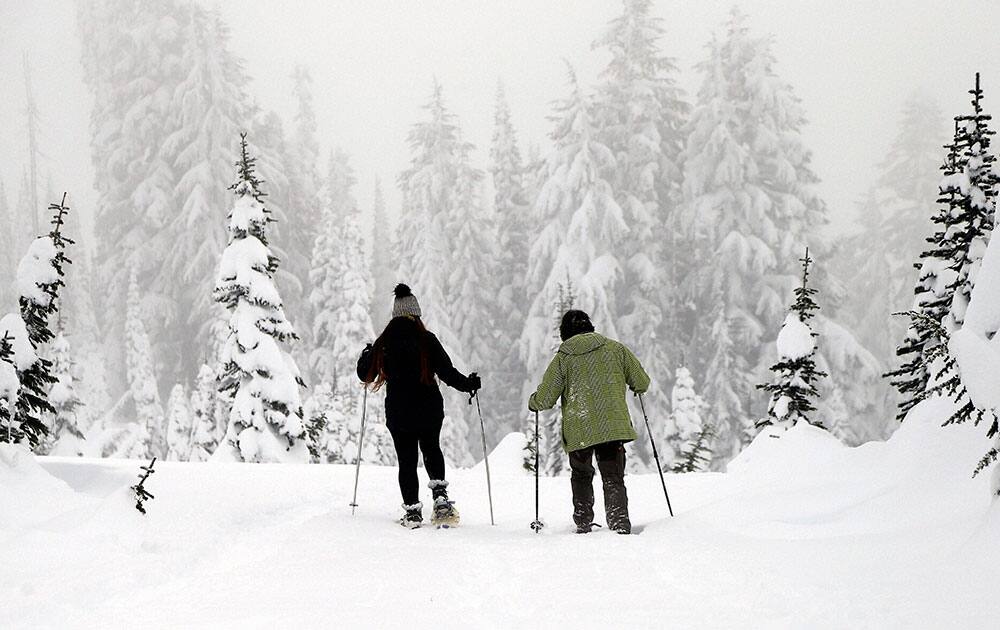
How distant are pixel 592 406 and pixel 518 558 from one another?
6.39 ft

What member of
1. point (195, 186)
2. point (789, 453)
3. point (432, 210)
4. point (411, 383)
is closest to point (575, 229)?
point (432, 210)

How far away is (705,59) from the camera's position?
106ft

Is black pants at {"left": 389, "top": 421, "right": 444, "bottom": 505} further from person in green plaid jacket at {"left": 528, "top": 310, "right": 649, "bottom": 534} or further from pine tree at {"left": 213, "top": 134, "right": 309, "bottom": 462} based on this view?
pine tree at {"left": 213, "top": 134, "right": 309, "bottom": 462}

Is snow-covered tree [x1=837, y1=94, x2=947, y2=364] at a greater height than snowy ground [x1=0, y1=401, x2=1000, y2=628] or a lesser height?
greater

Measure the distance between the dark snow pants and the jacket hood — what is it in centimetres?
88

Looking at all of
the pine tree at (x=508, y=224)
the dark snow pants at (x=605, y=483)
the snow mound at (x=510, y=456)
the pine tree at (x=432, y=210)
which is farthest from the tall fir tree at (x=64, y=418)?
the dark snow pants at (x=605, y=483)

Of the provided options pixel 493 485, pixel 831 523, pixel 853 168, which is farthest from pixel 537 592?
pixel 853 168

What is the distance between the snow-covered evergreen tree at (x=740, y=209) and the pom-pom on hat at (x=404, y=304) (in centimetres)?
2349

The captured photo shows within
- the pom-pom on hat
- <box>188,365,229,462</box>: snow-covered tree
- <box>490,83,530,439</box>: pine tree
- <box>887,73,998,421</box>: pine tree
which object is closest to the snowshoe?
the pom-pom on hat

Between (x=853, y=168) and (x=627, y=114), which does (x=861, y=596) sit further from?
(x=853, y=168)

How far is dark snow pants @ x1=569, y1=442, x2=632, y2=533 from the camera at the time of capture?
22.0 ft

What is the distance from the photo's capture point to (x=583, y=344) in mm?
7160

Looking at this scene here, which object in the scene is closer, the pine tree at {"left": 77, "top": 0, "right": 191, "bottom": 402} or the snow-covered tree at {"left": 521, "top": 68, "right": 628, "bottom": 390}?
the snow-covered tree at {"left": 521, "top": 68, "right": 628, "bottom": 390}

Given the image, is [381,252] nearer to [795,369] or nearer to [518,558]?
[795,369]
